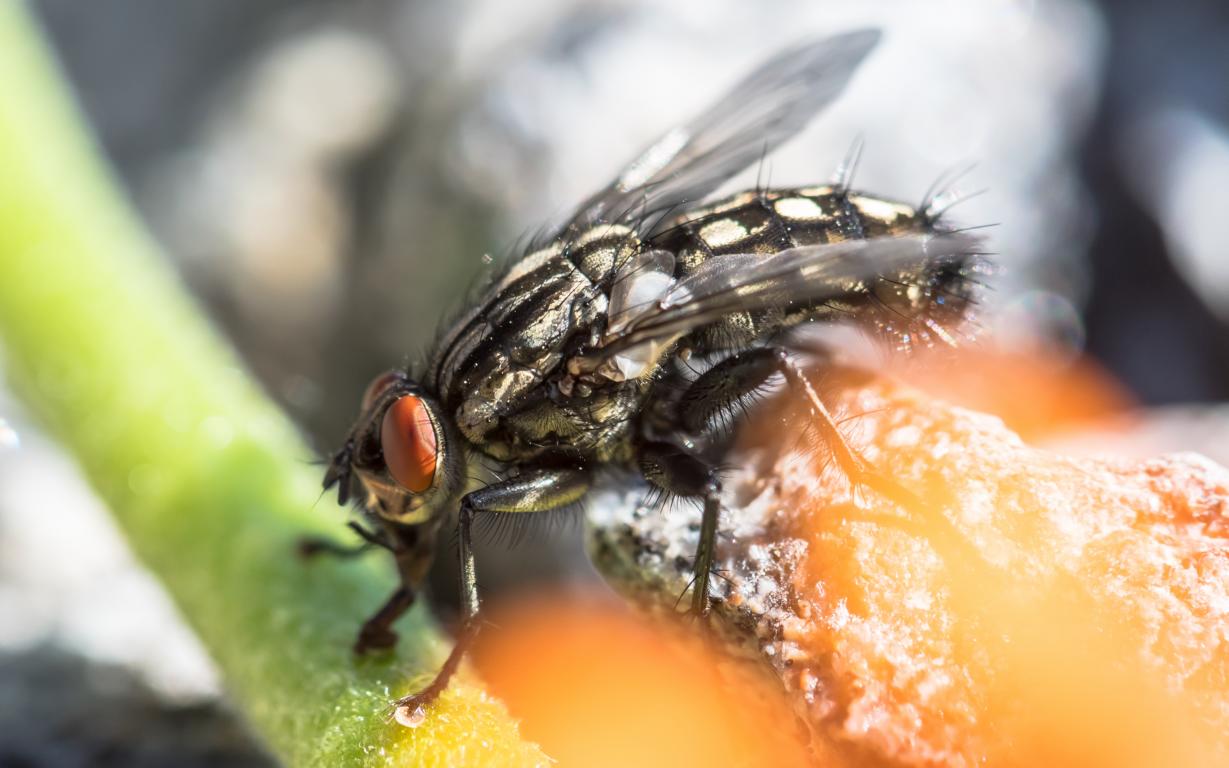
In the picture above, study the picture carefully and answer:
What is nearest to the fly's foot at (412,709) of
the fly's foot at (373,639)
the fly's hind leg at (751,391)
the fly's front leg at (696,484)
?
the fly's foot at (373,639)

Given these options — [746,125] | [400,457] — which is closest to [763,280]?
[400,457]

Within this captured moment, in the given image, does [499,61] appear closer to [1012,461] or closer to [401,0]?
[401,0]

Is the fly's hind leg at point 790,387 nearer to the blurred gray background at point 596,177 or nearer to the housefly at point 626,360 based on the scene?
the housefly at point 626,360

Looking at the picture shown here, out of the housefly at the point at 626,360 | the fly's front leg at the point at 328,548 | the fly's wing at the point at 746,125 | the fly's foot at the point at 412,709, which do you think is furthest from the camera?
the fly's wing at the point at 746,125

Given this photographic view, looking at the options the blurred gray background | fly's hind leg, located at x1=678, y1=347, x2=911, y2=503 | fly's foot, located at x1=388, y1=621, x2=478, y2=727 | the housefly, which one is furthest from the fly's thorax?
the blurred gray background

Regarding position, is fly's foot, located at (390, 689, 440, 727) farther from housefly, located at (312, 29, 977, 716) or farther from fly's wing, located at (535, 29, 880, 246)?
fly's wing, located at (535, 29, 880, 246)

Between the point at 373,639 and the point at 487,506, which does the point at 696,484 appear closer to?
the point at 487,506

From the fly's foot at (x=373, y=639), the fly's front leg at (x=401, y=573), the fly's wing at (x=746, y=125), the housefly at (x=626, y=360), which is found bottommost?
the fly's foot at (x=373, y=639)

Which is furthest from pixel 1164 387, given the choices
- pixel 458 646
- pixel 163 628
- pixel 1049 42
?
pixel 163 628

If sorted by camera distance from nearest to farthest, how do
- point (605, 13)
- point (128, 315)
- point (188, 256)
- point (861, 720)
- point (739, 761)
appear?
1. point (861, 720)
2. point (739, 761)
3. point (128, 315)
4. point (605, 13)
5. point (188, 256)
